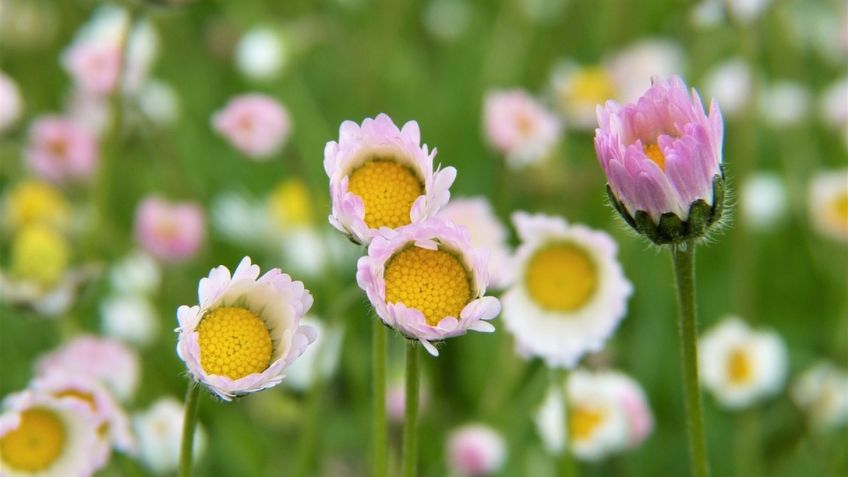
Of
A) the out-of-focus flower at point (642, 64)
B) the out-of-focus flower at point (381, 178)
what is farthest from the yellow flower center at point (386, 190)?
the out-of-focus flower at point (642, 64)

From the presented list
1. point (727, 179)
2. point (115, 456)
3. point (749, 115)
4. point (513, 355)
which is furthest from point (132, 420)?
point (749, 115)

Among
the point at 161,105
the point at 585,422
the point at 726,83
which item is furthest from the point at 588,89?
the point at 161,105

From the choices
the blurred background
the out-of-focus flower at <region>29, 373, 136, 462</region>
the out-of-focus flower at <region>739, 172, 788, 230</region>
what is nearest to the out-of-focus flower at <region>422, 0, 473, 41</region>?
the blurred background

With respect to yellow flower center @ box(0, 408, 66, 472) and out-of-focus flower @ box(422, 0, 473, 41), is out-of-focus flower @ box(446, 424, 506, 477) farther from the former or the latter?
out-of-focus flower @ box(422, 0, 473, 41)

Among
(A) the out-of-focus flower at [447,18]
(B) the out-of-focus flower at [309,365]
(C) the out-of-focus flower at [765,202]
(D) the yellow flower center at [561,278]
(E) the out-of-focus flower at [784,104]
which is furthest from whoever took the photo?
(A) the out-of-focus flower at [447,18]

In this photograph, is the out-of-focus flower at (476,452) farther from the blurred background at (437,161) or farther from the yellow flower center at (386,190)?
the yellow flower center at (386,190)
